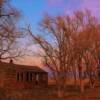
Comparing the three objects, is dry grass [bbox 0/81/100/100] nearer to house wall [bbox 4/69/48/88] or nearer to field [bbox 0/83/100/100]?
field [bbox 0/83/100/100]

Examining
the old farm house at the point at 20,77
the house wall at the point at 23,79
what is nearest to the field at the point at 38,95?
the old farm house at the point at 20,77

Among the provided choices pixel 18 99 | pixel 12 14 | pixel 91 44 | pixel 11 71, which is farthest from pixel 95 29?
pixel 12 14

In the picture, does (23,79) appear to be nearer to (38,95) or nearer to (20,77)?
(20,77)

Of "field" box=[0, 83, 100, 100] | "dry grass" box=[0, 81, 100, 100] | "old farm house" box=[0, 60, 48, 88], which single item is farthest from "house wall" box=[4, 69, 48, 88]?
"field" box=[0, 83, 100, 100]

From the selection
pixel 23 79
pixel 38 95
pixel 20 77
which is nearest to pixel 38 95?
pixel 38 95

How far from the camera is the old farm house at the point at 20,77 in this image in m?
58.1

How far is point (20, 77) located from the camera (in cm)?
6256

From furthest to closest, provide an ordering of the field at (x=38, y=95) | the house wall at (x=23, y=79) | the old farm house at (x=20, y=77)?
the house wall at (x=23, y=79), the old farm house at (x=20, y=77), the field at (x=38, y=95)

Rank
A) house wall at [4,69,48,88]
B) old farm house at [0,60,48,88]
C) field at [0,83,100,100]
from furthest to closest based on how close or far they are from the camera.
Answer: house wall at [4,69,48,88] → old farm house at [0,60,48,88] → field at [0,83,100,100]

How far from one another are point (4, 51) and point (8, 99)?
180 inches

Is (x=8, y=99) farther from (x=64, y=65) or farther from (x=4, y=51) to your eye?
(x=64, y=65)

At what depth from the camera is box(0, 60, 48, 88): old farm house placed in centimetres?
5806

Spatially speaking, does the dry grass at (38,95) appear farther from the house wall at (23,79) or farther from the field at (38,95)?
the house wall at (23,79)

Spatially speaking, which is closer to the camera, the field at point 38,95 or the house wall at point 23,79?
the field at point 38,95
